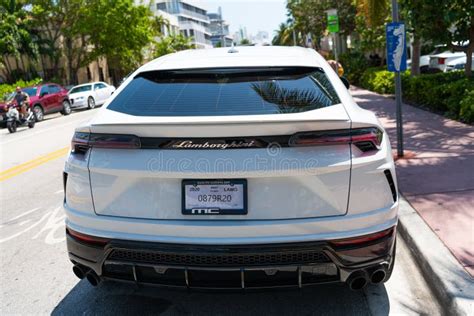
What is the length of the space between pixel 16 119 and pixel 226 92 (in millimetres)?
17832

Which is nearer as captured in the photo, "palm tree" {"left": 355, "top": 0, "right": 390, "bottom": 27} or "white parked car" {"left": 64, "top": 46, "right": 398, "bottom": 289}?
"white parked car" {"left": 64, "top": 46, "right": 398, "bottom": 289}

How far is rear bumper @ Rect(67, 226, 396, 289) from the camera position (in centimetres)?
266

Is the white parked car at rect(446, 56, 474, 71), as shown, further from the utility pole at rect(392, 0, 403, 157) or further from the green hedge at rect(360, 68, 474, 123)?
the utility pole at rect(392, 0, 403, 157)

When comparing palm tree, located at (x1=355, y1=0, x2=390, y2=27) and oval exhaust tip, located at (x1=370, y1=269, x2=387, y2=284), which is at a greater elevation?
palm tree, located at (x1=355, y1=0, x2=390, y2=27)

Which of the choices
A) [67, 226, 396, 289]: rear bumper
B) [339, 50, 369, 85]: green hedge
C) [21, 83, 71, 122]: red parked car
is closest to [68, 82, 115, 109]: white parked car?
[21, 83, 71, 122]: red parked car

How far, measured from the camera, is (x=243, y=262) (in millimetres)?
2697

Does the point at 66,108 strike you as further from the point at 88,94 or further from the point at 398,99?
the point at 398,99

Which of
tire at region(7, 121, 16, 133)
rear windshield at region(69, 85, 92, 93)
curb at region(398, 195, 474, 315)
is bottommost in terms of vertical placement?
curb at region(398, 195, 474, 315)

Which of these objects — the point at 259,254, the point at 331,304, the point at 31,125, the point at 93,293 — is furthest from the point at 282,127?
the point at 31,125

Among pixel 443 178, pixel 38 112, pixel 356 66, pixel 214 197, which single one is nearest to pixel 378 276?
pixel 214 197

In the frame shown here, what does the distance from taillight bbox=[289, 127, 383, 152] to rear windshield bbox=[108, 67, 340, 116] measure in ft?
0.68

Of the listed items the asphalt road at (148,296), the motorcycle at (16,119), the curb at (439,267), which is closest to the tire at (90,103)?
the motorcycle at (16,119)

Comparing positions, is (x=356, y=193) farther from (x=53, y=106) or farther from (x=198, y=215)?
(x=53, y=106)

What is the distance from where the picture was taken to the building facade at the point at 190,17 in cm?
8975
